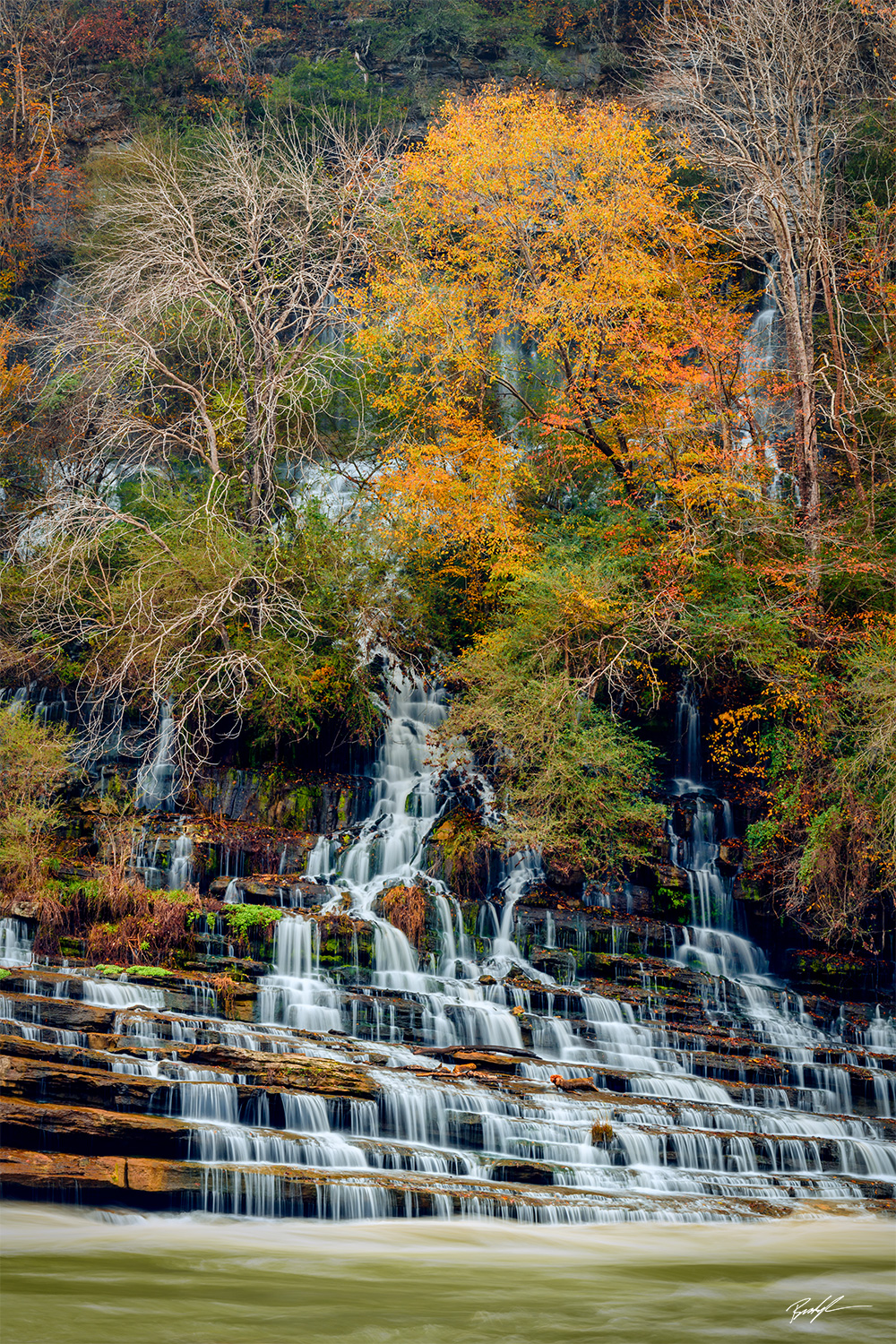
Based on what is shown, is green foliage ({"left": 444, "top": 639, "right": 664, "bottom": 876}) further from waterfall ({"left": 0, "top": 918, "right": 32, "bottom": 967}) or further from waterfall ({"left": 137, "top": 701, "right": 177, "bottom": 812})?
waterfall ({"left": 0, "top": 918, "right": 32, "bottom": 967})

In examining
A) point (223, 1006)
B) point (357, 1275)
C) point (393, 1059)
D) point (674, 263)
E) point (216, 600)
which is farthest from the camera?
point (674, 263)

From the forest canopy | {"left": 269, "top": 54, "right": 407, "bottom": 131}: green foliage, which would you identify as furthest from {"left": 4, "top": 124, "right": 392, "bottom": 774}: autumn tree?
{"left": 269, "top": 54, "right": 407, "bottom": 131}: green foliage

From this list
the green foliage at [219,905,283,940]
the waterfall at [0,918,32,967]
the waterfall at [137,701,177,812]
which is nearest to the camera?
the waterfall at [0,918,32,967]

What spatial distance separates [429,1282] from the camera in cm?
752

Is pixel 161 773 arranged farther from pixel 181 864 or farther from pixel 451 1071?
pixel 451 1071

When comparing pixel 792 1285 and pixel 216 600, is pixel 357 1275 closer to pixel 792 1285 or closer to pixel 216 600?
pixel 792 1285

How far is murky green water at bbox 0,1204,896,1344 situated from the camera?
6152mm

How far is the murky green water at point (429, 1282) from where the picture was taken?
20.2 feet

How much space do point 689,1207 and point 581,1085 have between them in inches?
98.9

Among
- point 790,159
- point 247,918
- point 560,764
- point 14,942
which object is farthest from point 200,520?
point 790,159

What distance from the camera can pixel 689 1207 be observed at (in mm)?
10297

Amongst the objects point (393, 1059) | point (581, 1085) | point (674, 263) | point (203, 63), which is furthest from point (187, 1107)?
point (203, 63)
